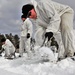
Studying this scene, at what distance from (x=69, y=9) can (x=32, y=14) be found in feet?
2.95

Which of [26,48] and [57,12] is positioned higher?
[57,12]

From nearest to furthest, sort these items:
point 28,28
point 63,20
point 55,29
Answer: point 55,29
point 63,20
point 28,28

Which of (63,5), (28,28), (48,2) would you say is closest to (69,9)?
(63,5)

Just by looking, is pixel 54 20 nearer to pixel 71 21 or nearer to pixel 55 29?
pixel 55 29

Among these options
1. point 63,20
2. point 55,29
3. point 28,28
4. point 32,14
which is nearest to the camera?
point 55,29

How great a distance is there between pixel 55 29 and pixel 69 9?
971mm

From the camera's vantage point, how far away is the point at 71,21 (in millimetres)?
6293

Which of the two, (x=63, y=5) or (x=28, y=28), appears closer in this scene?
(x=63, y=5)

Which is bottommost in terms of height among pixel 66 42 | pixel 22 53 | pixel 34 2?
pixel 22 53

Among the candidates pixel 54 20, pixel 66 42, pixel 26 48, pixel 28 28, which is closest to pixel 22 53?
pixel 26 48

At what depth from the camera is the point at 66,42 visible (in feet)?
20.9

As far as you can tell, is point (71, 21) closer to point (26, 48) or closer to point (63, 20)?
point (63, 20)

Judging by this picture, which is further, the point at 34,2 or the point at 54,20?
the point at 34,2

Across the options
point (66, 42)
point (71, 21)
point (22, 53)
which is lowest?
point (22, 53)
